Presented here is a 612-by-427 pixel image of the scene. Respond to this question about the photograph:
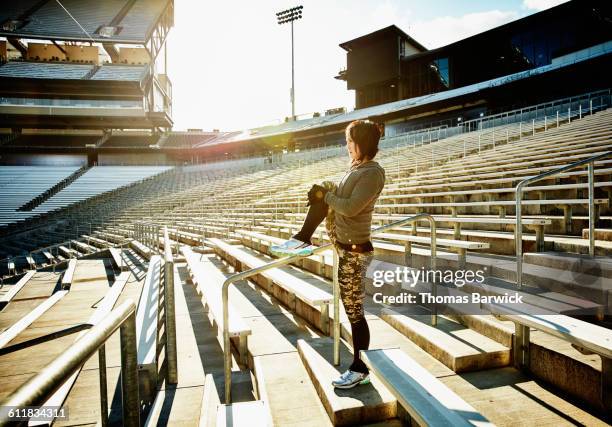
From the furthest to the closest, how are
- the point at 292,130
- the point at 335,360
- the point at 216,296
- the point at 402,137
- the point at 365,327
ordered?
the point at 292,130
the point at 402,137
the point at 216,296
the point at 335,360
the point at 365,327

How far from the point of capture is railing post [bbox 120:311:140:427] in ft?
4.23

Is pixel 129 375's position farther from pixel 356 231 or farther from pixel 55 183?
pixel 55 183

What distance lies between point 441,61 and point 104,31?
32940 millimetres

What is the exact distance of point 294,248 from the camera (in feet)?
7.45

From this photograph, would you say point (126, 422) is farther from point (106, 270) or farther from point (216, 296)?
point (106, 270)

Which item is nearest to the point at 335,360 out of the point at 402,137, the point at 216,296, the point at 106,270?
the point at 216,296

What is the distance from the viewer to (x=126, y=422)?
1.28 m

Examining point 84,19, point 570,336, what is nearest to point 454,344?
point 570,336

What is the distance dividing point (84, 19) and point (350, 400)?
155 ft

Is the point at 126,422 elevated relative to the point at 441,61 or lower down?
lower down

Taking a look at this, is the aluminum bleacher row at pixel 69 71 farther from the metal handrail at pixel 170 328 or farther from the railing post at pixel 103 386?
the railing post at pixel 103 386

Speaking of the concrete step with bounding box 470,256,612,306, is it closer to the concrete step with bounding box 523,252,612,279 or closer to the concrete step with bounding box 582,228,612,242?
the concrete step with bounding box 523,252,612,279
